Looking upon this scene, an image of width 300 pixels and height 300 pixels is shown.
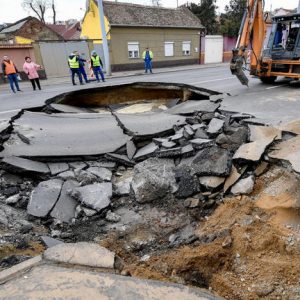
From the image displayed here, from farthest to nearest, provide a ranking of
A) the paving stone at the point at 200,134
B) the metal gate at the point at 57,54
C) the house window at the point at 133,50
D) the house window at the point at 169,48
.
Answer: the house window at the point at 169,48 → the house window at the point at 133,50 → the metal gate at the point at 57,54 → the paving stone at the point at 200,134

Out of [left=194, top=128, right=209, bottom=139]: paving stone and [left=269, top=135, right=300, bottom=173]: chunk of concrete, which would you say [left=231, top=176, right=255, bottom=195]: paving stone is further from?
[left=194, top=128, right=209, bottom=139]: paving stone

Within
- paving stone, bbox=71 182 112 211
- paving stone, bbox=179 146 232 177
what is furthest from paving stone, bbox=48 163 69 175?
paving stone, bbox=179 146 232 177

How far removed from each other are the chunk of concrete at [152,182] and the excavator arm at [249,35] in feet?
17.8

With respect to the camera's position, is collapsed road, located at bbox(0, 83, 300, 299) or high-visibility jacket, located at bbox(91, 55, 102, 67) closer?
collapsed road, located at bbox(0, 83, 300, 299)

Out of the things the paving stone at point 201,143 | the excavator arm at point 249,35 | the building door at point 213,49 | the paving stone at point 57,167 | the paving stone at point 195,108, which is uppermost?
the excavator arm at point 249,35

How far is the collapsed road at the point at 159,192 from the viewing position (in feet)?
9.50

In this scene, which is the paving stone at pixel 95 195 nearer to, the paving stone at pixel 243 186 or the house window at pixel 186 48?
the paving stone at pixel 243 186

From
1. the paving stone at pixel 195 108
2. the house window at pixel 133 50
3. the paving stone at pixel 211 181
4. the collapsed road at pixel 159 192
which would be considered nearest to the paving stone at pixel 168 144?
the collapsed road at pixel 159 192

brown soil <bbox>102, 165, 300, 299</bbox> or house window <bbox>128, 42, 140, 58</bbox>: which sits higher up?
house window <bbox>128, 42, 140, 58</bbox>

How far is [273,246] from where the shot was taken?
2963 mm

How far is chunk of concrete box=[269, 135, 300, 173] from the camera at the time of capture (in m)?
3.82

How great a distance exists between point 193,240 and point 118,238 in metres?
0.89

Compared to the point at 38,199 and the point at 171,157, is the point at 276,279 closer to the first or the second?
the point at 171,157

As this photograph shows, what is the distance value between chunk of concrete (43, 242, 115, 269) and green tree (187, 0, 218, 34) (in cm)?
3454
